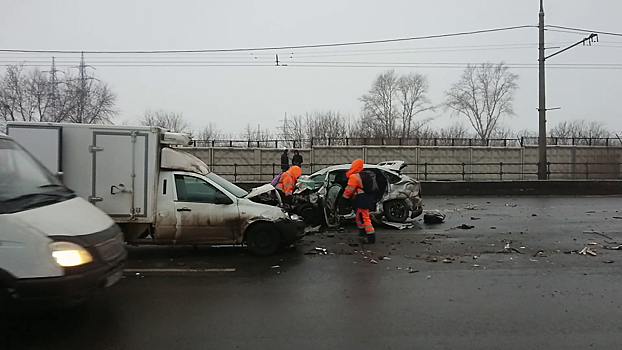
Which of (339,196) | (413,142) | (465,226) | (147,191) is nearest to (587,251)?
(465,226)

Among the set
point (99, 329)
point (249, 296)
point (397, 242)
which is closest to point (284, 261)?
point (249, 296)

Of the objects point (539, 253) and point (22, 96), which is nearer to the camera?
point (539, 253)

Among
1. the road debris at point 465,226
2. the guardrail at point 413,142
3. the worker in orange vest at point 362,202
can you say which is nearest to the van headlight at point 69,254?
the worker in orange vest at point 362,202

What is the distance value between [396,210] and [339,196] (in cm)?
171

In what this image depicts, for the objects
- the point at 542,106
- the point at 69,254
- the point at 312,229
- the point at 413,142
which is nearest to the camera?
the point at 69,254

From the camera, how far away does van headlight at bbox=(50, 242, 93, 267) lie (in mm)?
4484

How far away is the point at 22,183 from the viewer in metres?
5.17

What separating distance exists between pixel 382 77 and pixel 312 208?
49.0m

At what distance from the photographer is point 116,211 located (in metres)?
8.46

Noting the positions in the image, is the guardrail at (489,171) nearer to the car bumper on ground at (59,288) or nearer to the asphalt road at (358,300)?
the asphalt road at (358,300)

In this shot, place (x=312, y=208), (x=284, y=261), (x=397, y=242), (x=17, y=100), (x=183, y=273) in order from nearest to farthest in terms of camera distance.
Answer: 1. (x=183, y=273)
2. (x=284, y=261)
3. (x=397, y=242)
4. (x=312, y=208)
5. (x=17, y=100)

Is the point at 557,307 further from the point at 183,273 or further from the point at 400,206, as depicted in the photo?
the point at 400,206

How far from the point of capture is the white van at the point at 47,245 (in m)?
4.38

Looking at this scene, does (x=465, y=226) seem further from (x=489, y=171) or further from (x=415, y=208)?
(x=489, y=171)
